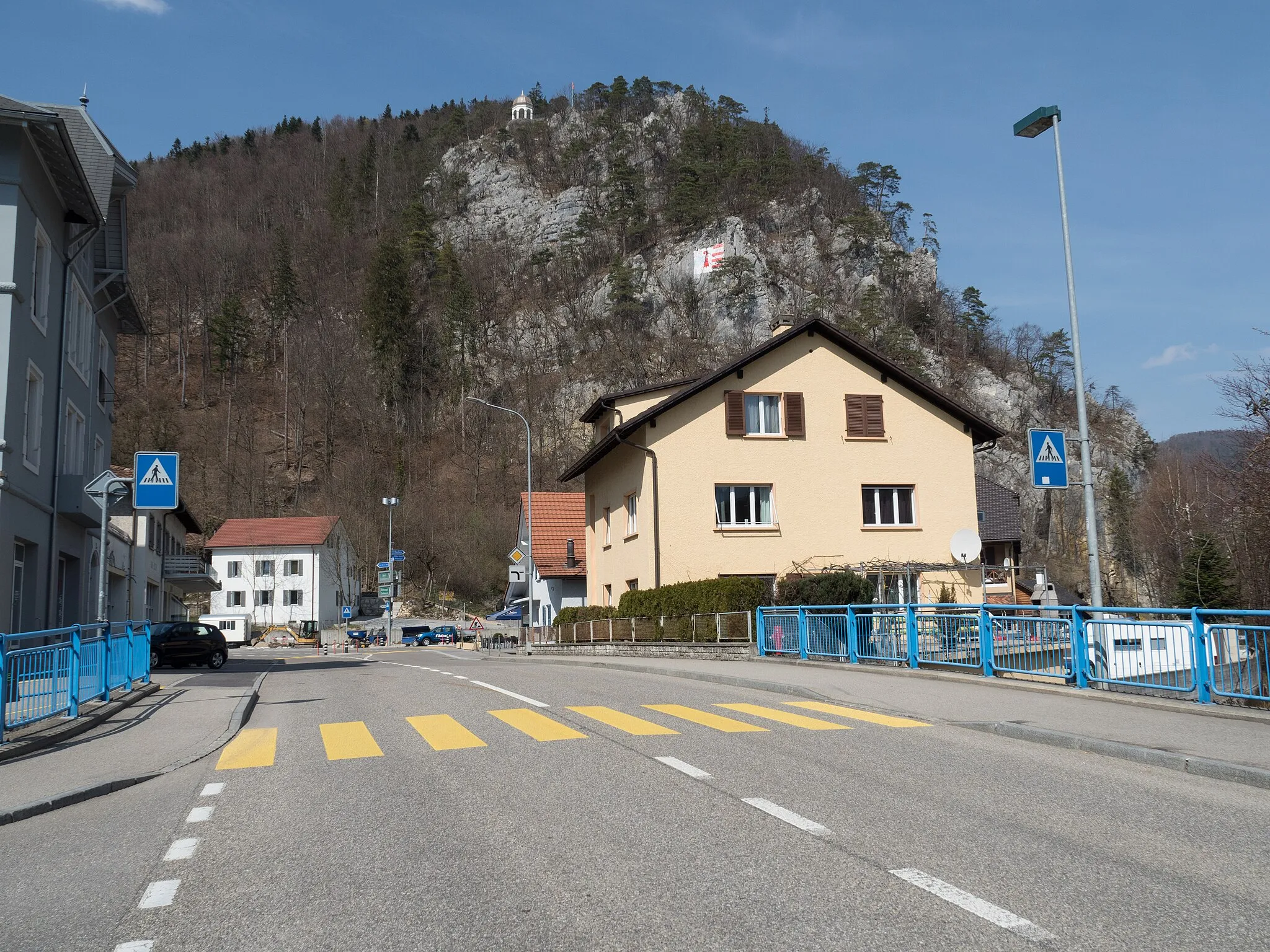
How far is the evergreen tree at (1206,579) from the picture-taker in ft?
118

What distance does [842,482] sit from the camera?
116ft

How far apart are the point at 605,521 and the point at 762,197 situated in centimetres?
7435

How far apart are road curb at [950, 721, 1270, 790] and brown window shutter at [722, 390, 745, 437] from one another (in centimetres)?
2342

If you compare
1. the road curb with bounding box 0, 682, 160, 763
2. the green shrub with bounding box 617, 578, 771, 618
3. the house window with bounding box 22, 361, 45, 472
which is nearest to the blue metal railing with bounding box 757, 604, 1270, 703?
the green shrub with bounding box 617, 578, 771, 618

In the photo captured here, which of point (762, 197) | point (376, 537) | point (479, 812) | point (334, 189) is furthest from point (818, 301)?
point (479, 812)

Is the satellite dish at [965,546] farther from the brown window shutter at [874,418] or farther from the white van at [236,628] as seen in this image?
the white van at [236,628]

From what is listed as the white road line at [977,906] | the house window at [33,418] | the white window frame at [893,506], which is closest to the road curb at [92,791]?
the white road line at [977,906]

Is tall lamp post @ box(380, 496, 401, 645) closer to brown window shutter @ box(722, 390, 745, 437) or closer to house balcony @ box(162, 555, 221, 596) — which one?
house balcony @ box(162, 555, 221, 596)

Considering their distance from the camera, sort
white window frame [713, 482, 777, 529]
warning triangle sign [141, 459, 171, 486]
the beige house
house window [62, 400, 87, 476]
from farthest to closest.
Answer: white window frame [713, 482, 777, 529], the beige house, house window [62, 400, 87, 476], warning triangle sign [141, 459, 171, 486]

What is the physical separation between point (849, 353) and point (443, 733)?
27.4 metres

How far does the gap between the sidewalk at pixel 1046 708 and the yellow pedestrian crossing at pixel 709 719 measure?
7.06ft

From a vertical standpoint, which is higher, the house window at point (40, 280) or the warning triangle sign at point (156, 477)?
the house window at point (40, 280)

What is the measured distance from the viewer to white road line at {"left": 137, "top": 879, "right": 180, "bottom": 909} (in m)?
5.36

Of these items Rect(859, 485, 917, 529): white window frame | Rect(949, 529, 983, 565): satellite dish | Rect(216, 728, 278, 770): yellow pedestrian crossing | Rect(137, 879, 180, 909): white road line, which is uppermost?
Rect(859, 485, 917, 529): white window frame
